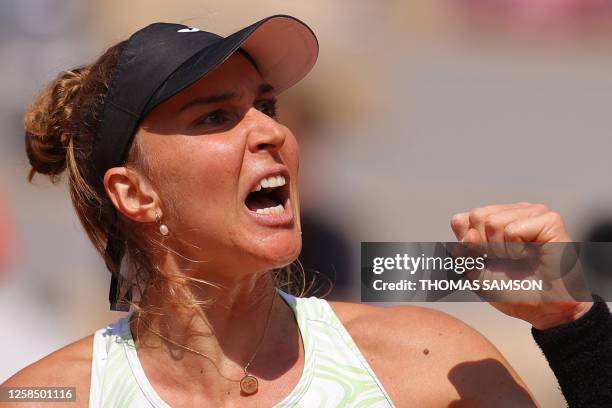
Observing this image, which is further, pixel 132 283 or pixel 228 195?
pixel 132 283

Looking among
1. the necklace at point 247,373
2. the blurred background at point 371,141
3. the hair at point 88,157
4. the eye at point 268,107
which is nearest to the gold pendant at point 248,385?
the necklace at point 247,373

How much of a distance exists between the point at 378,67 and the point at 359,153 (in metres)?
0.49

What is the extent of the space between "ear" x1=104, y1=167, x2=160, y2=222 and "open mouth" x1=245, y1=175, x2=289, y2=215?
0.23 metres

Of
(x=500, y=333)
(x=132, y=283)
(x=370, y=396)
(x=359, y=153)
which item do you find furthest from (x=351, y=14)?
(x=370, y=396)

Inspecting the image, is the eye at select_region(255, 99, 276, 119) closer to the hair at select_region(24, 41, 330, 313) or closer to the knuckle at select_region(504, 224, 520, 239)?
the hair at select_region(24, 41, 330, 313)

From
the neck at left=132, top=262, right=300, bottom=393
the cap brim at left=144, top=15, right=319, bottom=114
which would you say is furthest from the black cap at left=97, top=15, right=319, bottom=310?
the neck at left=132, top=262, right=300, bottom=393

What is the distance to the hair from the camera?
1997 mm

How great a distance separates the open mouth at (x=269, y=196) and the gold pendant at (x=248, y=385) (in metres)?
0.40

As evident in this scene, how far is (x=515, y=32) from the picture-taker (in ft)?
13.4

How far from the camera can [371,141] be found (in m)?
3.87

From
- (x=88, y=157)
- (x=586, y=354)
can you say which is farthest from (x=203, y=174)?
(x=586, y=354)

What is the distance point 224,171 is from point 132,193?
11.0 inches

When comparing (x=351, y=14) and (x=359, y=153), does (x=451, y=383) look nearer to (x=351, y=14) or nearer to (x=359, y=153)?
(x=359, y=153)

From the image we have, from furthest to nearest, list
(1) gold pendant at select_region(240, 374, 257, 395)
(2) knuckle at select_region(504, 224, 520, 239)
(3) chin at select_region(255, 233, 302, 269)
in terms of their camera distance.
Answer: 1. (1) gold pendant at select_region(240, 374, 257, 395)
2. (3) chin at select_region(255, 233, 302, 269)
3. (2) knuckle at select_region(504, 224, 520, 239)
